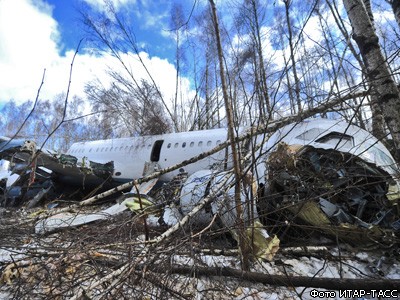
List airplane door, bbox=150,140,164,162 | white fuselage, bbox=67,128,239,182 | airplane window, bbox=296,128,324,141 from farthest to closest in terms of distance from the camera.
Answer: airplane door, bbox=150,140,164,162 < white fuselage, bbox=67,128,239,182 < airplane window, bbox=296,128,324,141

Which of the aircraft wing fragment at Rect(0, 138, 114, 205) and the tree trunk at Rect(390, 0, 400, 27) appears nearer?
the tree trunk at Rect(390, 0, 400, 27)

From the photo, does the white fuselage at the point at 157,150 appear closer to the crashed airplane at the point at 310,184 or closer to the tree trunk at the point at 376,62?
the crashed airplane at the point at 310,184

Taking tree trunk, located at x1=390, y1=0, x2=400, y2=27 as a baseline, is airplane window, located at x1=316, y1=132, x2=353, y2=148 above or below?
below

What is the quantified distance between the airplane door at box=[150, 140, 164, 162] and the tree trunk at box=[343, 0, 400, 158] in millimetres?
9073

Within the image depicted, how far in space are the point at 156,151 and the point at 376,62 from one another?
9.47 metres

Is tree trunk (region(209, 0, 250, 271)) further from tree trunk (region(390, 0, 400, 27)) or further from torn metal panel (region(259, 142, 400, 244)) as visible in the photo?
tree trunk (region(390, 0, 400, 27))

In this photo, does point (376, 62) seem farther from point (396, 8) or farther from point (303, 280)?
point (303, 280)

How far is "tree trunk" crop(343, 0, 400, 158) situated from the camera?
10.7 feet

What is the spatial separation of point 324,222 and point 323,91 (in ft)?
7.68

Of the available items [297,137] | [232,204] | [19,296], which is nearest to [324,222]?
[232,204]

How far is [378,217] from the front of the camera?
13.7 ft

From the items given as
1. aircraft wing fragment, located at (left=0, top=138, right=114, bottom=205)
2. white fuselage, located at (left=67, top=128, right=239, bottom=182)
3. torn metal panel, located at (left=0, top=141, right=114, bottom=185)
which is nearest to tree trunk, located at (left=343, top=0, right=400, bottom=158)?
white fuselage, located at (left=67, top=128, right=239, bottom=182)

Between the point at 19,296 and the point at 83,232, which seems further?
the point at 83,232

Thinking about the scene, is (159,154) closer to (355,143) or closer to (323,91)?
(355,143)
